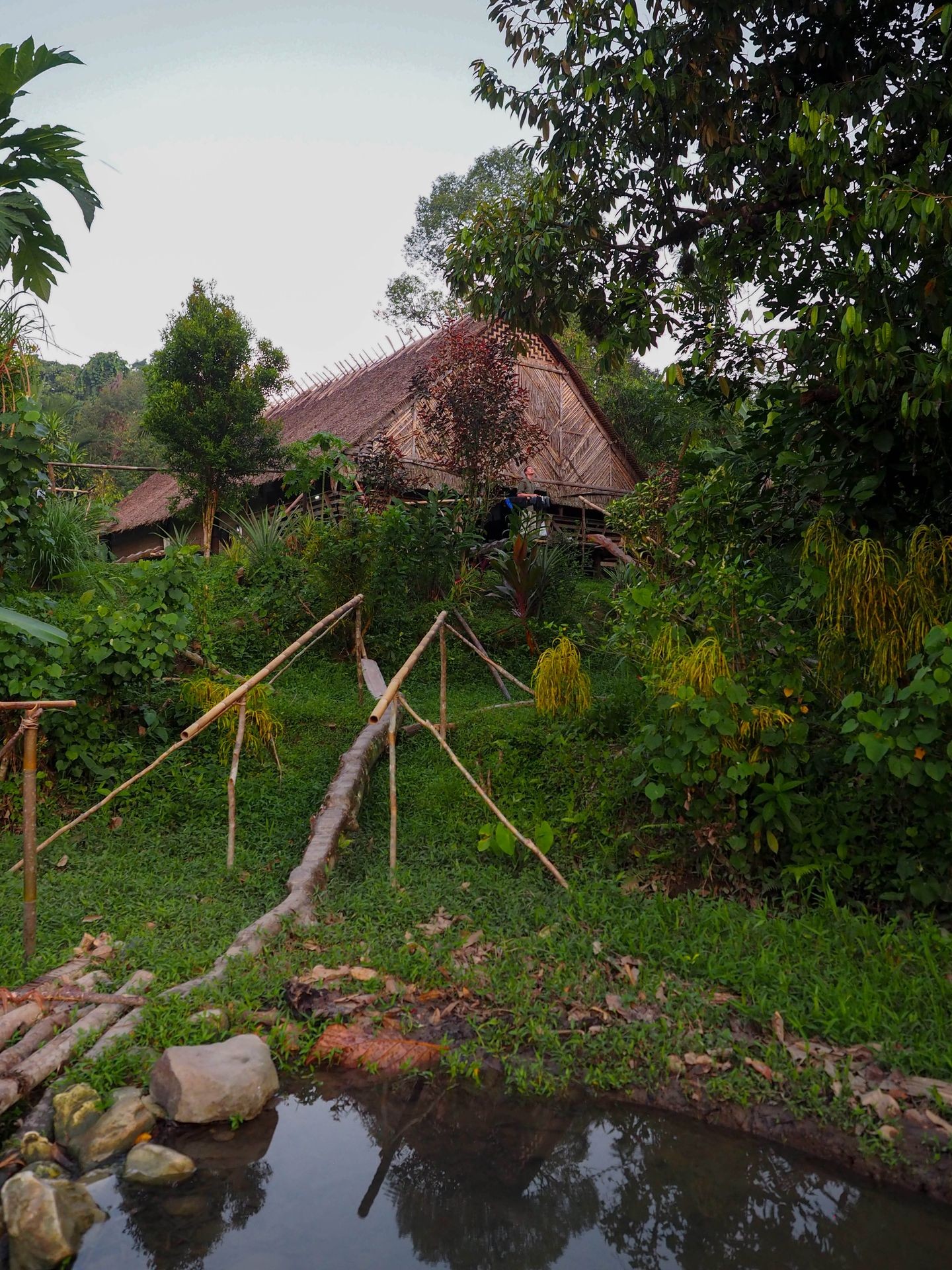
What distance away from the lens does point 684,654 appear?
191 inches

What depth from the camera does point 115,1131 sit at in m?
2.96

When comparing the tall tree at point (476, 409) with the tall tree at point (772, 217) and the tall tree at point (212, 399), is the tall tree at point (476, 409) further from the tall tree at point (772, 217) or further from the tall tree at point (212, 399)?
the tall tree at point (772, 217)

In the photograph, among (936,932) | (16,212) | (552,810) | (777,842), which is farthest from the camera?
(552,810)

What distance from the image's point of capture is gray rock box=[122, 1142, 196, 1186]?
2834 mm

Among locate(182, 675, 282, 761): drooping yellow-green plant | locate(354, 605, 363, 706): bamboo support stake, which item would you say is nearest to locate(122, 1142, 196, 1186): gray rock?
locate(182, 675, 282, 761): drooping yellow-green plant

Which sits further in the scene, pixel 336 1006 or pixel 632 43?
pixel 632 43

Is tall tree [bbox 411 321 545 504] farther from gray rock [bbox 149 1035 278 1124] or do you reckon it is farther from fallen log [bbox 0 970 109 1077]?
gray rock [bbox 149 1035 278 1124]

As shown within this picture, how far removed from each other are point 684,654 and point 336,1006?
2.47 m

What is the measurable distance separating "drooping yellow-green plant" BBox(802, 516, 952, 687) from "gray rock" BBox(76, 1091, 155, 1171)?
11.6ft

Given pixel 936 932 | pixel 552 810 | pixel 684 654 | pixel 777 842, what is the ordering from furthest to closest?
pixel 552 810
pixel 684 654
pixel 777 842
pixel 936 932

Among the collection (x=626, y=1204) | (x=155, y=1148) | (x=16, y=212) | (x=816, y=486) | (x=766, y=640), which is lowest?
(x=626, y=1204)

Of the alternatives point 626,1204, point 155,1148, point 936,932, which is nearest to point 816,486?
point 936,932

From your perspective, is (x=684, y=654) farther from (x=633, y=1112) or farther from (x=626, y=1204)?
(x=626, y=1204)

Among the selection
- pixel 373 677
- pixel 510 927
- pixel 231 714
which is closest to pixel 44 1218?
pixel 510 927
